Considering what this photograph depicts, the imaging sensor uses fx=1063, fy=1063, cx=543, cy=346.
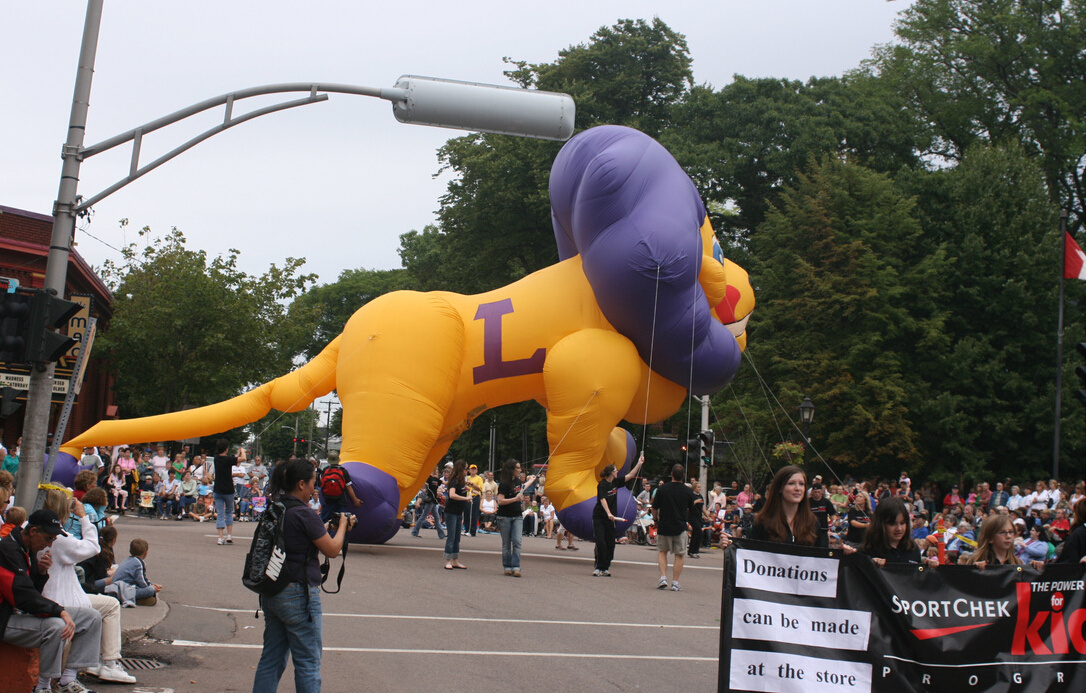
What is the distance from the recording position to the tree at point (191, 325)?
1293 inches

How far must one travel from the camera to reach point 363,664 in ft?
24.6

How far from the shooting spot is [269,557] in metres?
5.48

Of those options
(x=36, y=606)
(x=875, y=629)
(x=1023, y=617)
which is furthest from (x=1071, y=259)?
(x=36, y=606)

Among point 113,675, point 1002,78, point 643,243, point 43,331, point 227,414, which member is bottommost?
point 113,675

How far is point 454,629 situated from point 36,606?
3792mm

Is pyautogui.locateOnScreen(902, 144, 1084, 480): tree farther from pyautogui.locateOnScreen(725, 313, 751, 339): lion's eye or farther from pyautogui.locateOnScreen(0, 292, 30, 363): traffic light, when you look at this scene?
pyautogui.locateOnScreen(0, 292, 30, 363): traffic light

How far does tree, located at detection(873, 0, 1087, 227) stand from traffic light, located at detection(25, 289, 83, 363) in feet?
108

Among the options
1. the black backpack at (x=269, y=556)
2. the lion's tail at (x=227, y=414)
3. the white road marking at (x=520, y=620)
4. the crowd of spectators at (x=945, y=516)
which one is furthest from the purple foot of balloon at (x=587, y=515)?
the black backpack at (x=269, y=556)

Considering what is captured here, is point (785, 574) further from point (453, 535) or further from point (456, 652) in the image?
point (453, 535)

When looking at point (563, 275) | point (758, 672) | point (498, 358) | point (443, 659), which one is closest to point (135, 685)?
point (443, 659)

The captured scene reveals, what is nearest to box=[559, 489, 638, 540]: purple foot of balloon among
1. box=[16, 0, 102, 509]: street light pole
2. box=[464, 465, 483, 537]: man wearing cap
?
box=[464, 465, 483, 537]: man wearing cap

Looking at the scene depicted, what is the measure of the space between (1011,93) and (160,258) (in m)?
30.2

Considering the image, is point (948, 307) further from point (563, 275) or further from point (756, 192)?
point (563, 275)

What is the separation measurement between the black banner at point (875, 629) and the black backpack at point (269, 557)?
2.32 meters
